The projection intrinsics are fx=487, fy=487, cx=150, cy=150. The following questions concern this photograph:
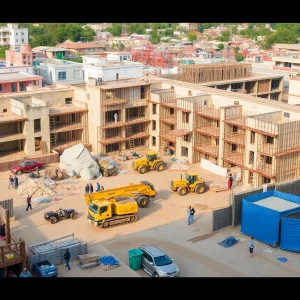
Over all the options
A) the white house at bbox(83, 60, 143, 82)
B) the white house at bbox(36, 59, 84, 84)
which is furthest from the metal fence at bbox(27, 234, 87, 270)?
the white house at bbox(36, 59, 84, 84)

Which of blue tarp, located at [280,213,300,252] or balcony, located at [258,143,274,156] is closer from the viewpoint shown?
blue tarp, located at [280,213,300,252]

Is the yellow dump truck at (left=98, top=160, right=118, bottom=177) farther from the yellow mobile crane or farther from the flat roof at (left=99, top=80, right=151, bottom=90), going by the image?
the yellow mobile crane

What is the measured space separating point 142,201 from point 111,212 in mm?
3945

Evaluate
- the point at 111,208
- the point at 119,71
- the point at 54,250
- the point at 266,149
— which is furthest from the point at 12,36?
the point at 54,250

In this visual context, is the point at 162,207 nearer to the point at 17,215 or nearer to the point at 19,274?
the point at 17,215

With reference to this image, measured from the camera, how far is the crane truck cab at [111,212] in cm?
3027

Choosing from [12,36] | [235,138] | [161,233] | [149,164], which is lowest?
[161,233]

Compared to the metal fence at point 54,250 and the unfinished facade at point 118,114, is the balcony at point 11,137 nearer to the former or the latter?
the unfinished facade at point 118,114

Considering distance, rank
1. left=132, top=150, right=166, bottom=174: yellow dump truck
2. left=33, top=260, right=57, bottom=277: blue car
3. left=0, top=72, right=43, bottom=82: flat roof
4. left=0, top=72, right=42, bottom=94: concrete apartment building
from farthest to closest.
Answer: left=0, top=72, right=43, bottom=82: flat roof → left=0, top=72, right=42, bottom=94: concrete apartment building → left=132, top=150, right=166, bottom=174: yellow dump truck → left=33, top=260, right=57, bottom=277: blue car

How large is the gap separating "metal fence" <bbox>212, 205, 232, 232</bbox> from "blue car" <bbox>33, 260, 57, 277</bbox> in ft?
34.9

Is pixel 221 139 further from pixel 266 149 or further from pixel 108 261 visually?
pixel 108 261

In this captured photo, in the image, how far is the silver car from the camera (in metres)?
23.7

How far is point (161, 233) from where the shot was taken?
99.3 ft

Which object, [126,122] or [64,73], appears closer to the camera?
[126,122]
